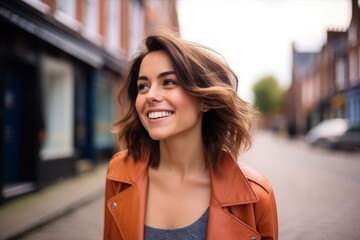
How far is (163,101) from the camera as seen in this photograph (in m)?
1.72

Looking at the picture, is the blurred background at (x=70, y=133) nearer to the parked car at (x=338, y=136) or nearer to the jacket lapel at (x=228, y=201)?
the jacket lapel at (x=228, y=201)

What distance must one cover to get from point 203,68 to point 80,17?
779 centimetres

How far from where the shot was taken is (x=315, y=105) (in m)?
39.2

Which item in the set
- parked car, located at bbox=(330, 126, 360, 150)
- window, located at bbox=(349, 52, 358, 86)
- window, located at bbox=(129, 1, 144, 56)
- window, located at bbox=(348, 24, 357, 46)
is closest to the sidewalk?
window, located at bbox=(129, 1, 144, 56)

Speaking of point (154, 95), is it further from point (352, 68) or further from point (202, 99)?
point (352, 68)

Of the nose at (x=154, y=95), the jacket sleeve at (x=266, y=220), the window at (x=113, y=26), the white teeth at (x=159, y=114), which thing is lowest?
the jacket sleeve at (x=266, y=220)

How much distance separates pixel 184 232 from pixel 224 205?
0.83ft

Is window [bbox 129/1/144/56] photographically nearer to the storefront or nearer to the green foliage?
the storefront

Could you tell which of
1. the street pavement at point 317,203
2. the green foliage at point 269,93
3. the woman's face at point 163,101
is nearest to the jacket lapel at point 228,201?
the woman's face at point 163,101

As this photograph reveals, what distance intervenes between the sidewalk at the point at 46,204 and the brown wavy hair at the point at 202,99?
2852 millimetres

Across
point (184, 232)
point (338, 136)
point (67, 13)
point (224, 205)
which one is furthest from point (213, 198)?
point (338, 136)

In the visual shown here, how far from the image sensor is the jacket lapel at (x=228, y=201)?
1.65 meters

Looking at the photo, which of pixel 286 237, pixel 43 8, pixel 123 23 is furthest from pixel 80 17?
pixel 286 237

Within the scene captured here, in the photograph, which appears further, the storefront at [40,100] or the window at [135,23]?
the window at [135,23]
